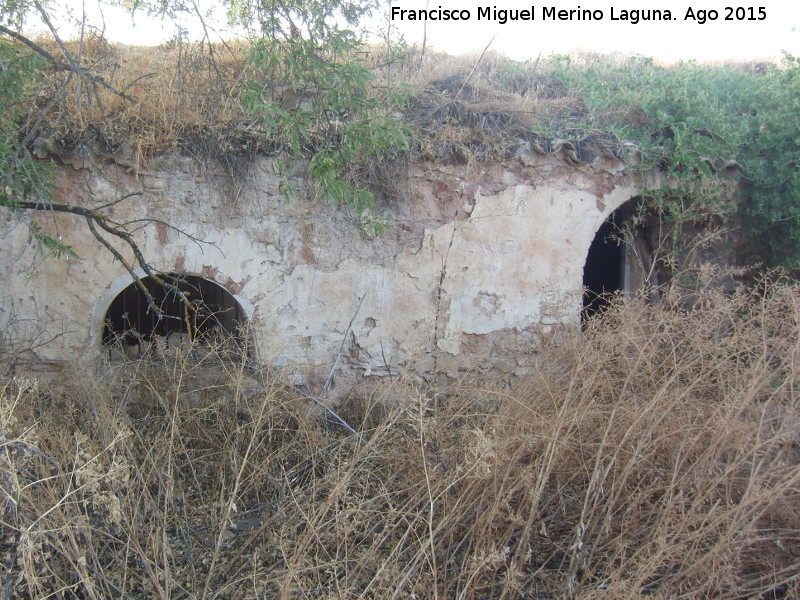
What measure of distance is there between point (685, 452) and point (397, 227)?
3065 millimetres

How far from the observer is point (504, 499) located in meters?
3.38

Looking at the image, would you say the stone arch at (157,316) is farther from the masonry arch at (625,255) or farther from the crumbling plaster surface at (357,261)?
the masonry arch at (625,255)

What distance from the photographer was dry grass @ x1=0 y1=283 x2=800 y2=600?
317 centimetres

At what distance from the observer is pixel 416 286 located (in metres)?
5.81

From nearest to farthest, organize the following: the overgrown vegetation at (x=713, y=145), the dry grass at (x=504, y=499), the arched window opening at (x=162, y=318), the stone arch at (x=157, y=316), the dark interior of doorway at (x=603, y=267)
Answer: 1. the dry grass at (x=504, y=499)
2. the stone arch at (x=157, y=316)
3. the overgrown vegetation at (x=713, y=145)
4. the arched window opening at (x=162, y=318)
5. the dark interior of doorway at (x=603, y=267)

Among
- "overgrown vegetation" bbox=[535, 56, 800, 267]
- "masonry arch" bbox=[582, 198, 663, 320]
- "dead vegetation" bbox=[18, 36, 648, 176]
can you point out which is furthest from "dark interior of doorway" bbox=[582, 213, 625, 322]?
"dead vegetation" bbox=[18, 36, 648, 176]

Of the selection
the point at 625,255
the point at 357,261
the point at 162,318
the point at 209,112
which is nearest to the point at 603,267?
the point at 625,255

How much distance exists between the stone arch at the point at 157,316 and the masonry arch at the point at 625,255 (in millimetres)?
3176

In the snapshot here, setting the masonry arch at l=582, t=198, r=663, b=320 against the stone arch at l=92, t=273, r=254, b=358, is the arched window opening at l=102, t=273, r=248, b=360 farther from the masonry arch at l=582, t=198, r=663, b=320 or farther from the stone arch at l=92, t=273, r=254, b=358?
the masonry arch at l=582, t=198, r=663, b=320

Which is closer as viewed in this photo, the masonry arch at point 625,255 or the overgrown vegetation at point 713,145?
the overgrown vegetation at point 713,145

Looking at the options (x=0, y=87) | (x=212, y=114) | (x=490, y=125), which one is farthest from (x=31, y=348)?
(x=490, y=125)

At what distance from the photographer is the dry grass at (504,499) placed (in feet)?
10.4

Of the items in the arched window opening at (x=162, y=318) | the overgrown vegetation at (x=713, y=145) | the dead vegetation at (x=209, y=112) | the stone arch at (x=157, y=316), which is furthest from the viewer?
the arched window opening at (x=162, y=318)

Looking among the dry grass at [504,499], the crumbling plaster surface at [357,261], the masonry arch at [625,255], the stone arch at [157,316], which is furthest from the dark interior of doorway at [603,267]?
the stone arch at [157,316]
